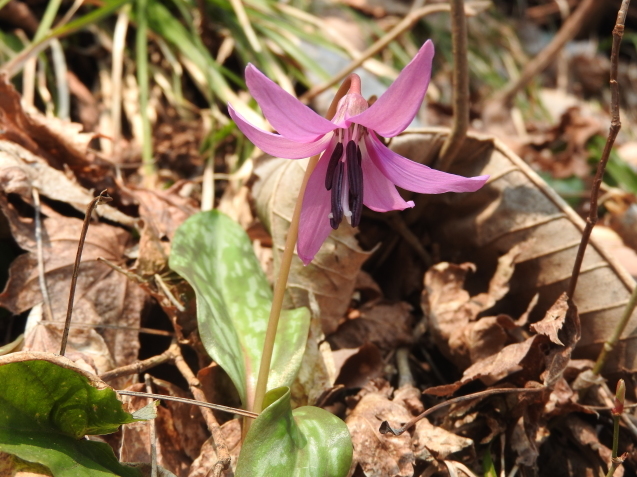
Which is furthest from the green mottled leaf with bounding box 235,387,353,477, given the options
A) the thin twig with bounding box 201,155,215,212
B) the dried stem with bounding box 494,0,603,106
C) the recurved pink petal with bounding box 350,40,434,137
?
the dried stem with bounding box 494,0,603,106

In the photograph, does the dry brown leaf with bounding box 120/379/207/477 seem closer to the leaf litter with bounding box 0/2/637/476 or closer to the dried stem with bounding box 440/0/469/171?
the leaf litter with bounding box 0/2/637/476

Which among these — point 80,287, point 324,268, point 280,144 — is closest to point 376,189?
point 280,144

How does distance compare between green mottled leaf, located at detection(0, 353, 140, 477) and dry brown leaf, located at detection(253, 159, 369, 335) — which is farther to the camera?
dry brown leaf, located at detection(253, 159, 369, 335)

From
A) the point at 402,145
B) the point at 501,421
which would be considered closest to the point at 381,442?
the point at 501,421

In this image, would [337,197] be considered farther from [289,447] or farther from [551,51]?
[551,51]

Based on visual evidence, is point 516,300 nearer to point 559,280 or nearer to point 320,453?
point 559,280

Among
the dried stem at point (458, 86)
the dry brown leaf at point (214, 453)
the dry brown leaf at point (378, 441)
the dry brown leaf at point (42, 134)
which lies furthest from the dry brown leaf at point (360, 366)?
the dry brown leaf at point (42, 134)
